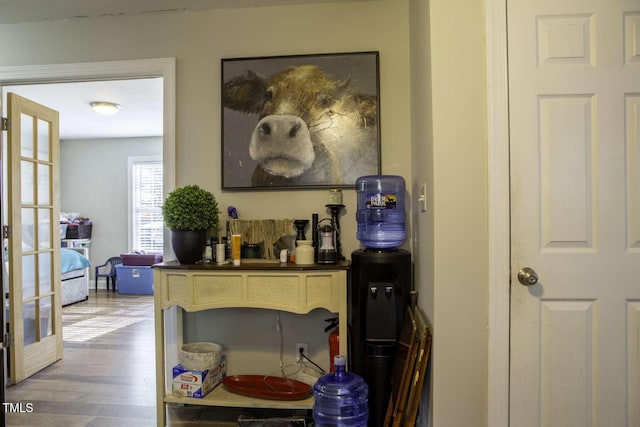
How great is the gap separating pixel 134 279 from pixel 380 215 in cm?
499

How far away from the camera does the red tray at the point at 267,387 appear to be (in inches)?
80.4

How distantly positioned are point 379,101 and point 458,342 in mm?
1506

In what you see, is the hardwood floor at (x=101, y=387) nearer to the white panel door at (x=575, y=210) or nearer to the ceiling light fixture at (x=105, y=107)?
the white panel door at (x=575, y=210)

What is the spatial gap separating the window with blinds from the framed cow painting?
14.6 ft

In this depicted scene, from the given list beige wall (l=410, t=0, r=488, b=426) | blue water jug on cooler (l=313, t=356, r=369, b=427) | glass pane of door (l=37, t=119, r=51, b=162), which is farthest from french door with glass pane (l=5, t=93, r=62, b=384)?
beige wall (l=410, t=0, r=488, b=426)

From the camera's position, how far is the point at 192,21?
243cm

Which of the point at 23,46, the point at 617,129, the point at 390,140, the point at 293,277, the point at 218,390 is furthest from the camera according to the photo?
the point at 23,46

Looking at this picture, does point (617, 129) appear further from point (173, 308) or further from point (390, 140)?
point (173, 308)

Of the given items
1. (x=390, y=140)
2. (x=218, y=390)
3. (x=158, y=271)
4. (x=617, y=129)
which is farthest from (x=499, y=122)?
(x=218, y=390)

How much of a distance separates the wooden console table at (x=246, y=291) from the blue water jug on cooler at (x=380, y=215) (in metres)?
0.27

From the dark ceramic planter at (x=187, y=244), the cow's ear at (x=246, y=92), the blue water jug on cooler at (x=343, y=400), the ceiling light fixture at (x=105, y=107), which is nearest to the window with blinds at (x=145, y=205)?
the ceiling light fixture at (x=105, y=107)

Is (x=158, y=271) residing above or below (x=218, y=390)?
above

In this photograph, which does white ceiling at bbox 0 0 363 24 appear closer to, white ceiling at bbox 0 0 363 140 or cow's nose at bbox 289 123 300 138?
white ceiling at bbox 0 0 363 140

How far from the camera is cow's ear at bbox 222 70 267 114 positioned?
236 centimetres
